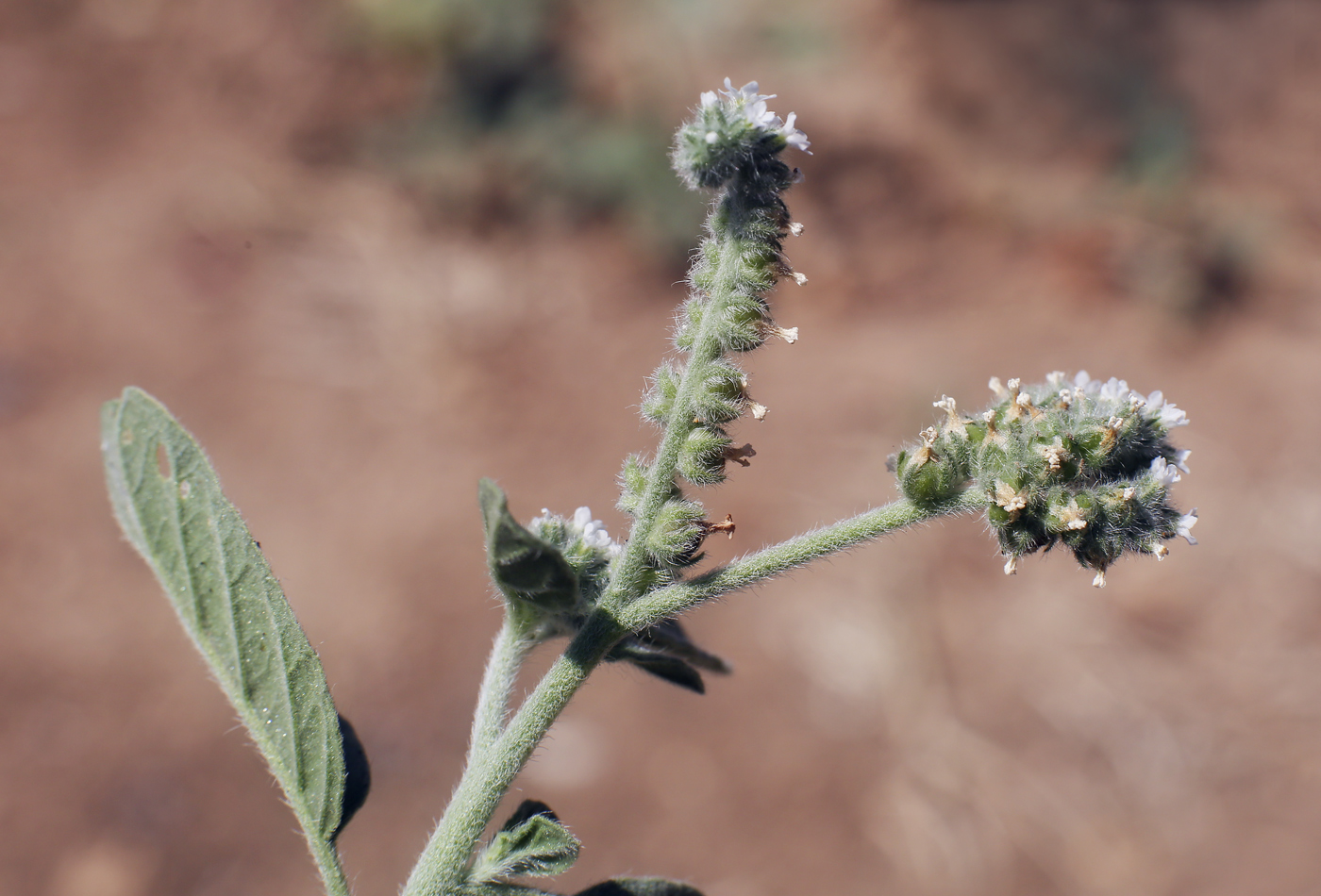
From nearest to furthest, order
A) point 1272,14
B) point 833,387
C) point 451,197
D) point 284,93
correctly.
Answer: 1. point 833,387
2. point 451,197
3. point 284,93
4. point 1272,14

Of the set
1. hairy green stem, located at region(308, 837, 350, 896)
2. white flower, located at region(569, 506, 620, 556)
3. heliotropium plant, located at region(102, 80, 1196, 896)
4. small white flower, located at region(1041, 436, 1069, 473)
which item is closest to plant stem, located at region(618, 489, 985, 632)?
heliotropium plant, located at region(102, 80, 1196, 896)

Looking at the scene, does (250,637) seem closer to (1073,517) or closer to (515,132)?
(1073,517)

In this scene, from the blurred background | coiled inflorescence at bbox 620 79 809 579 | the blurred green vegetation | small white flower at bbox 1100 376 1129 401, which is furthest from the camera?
the blurred green vegetation

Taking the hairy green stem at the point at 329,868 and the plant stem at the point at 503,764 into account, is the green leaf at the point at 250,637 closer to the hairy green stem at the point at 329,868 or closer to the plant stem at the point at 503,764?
the hairy green stem at the point at 329,868

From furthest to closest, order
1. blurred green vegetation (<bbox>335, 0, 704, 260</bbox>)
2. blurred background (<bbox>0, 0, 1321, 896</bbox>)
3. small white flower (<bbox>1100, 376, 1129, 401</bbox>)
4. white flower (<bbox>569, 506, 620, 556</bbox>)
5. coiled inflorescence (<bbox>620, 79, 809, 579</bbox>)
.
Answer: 1. blurred green vegetation (<bbox>335, 0, 704, 260</bbox>)
2. blurred background (<bbox>0, 0, 1321, 896</bbox>)
3. white flower (<bbox>569, 506, 620, 556</bbox>)
4. small white flower (<bbox>1100, 376, 1129, 401</bbox>)
5. coiled inflorescence (<bbox>620, 79, 809, 579</bbox>)

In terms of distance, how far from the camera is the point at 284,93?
14.1m

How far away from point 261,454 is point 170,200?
469 centimetres

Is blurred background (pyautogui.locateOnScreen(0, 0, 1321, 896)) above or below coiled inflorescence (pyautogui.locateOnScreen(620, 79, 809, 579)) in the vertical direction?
above

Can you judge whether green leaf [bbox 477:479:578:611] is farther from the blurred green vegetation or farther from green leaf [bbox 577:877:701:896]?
the blurred green vegetation

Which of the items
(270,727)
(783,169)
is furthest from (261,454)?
(783,169)

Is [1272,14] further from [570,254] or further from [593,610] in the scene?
[593,610]

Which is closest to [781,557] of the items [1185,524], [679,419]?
[679,419]

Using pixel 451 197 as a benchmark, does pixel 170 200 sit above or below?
below

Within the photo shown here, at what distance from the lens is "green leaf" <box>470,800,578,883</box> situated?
7.75 ft
